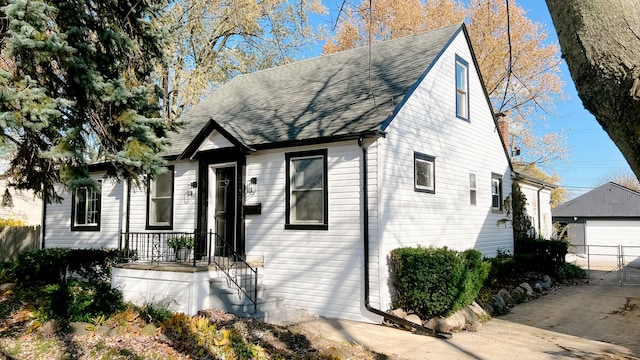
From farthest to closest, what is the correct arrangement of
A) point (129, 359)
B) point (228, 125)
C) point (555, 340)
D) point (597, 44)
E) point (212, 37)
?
point (212, 37)
point (228, 125)
point (555, 340)
point (129, 359)
point (597, 44)

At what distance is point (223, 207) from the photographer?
11.7 m

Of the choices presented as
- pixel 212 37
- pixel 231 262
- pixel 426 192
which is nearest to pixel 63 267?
pixel 231 262

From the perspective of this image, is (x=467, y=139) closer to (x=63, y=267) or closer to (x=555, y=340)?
(x=555, y=340)

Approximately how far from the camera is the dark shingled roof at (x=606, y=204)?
1191 inches

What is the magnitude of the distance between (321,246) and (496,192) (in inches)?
327

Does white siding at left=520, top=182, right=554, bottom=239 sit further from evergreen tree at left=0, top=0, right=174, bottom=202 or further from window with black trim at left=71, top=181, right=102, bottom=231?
window with black trim at left=71, top=181, right=102, bottom=231

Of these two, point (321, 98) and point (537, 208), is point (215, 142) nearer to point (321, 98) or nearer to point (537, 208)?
point (321, 98)

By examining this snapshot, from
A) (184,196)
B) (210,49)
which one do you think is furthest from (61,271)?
(210,49)

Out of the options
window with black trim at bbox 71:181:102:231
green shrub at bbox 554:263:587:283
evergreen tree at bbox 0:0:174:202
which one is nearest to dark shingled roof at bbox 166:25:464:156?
evergreen tree at bbox 0:0:174:202

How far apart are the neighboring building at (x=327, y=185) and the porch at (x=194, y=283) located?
0.14 ft

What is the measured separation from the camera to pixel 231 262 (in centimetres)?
1060

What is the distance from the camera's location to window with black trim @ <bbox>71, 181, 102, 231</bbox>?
1449 centimetres

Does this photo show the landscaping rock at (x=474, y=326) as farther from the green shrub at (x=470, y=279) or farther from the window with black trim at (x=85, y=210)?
the window with black trim at (x=85, y=210)

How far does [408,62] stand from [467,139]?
311 cm
